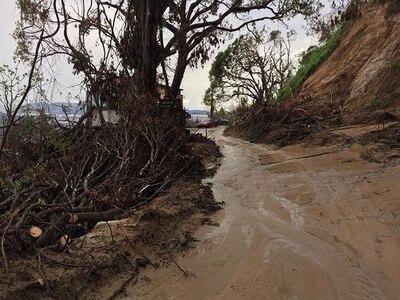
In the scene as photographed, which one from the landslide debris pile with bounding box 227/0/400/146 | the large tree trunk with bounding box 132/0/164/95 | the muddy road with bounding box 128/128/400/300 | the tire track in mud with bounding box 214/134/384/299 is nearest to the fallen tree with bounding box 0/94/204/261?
the muddy road with bounding box 128/128/400/300

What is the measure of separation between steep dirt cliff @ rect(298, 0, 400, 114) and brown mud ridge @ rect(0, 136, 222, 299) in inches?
278

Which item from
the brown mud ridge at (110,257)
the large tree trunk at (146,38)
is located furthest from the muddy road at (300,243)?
the large tree trunk at (146,38)

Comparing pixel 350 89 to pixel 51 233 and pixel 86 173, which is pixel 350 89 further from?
pixel 51 233

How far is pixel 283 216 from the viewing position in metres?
5.28

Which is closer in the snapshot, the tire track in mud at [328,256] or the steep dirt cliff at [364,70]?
the tire track in mud at [328,256]

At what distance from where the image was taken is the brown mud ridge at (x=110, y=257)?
3.28m

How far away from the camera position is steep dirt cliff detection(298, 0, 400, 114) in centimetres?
1104

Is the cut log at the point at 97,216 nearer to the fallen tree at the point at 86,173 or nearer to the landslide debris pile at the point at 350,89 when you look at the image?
the fallen tree at the point at 86,173

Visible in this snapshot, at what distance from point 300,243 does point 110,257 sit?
2.09 m

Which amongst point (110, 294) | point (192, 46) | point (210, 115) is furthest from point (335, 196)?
point (210, 115)

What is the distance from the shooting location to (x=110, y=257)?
13.0 ft

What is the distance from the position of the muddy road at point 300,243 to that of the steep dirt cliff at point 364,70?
479 cm

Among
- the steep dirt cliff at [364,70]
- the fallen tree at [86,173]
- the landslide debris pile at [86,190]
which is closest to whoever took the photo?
the landslide debris pile at [86,190]

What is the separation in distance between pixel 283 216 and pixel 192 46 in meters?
9.88
